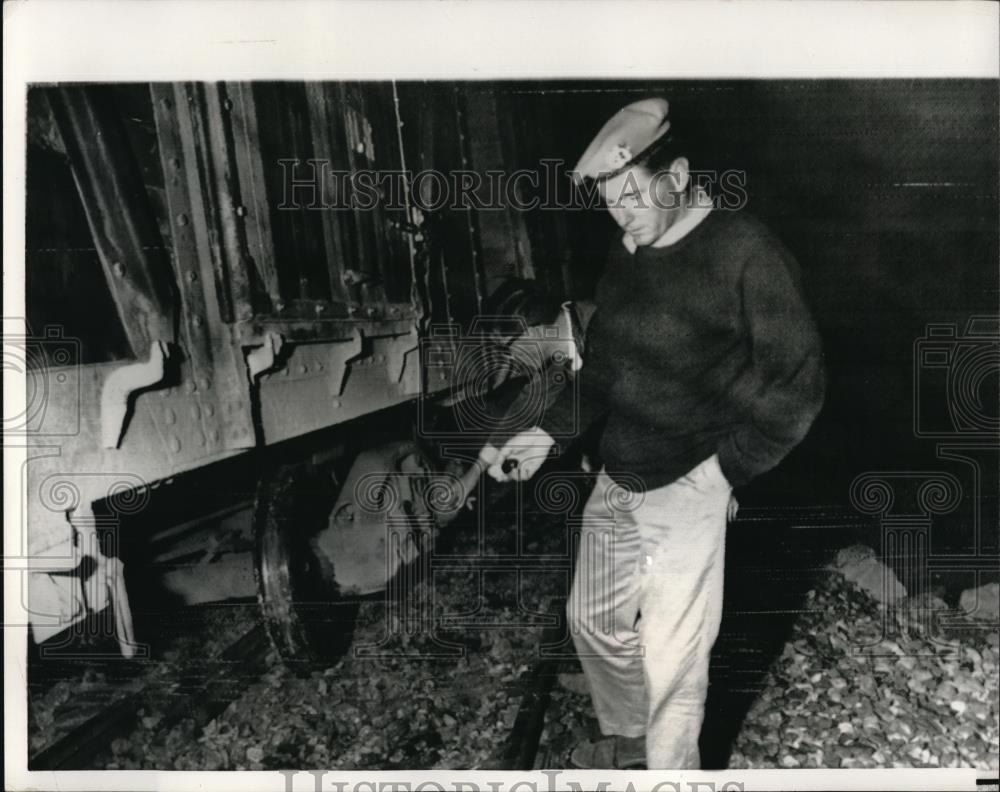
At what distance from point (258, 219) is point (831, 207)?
2.28 meters

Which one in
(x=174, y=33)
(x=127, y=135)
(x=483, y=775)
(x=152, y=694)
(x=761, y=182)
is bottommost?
(x=483, y=775)

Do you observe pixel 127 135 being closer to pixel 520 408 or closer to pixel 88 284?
pixel 88 284

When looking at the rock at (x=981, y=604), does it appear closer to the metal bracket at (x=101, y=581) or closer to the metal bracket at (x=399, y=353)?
the metal bracket at (x=399, y=353)

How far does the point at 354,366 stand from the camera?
284 cm

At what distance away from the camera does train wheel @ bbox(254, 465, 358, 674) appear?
2.61 metres

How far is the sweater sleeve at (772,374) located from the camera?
2188 mm

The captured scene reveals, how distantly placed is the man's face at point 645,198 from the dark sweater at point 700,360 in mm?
87

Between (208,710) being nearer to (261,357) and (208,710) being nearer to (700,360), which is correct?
(261,357)

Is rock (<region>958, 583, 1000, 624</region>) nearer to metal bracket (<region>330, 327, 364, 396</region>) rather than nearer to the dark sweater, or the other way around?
the dark sweater

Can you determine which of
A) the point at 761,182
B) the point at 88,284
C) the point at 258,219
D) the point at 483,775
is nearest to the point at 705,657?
the point at 483,775

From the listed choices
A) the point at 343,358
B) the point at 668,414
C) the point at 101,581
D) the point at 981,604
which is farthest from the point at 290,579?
the point at 981,604

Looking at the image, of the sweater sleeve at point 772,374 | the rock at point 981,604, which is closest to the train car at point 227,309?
the sweater sleeve at point 772,374

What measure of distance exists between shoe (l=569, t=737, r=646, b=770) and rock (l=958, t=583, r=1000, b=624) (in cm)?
155

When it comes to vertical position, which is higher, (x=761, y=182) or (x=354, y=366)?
(x=761, y=182)
